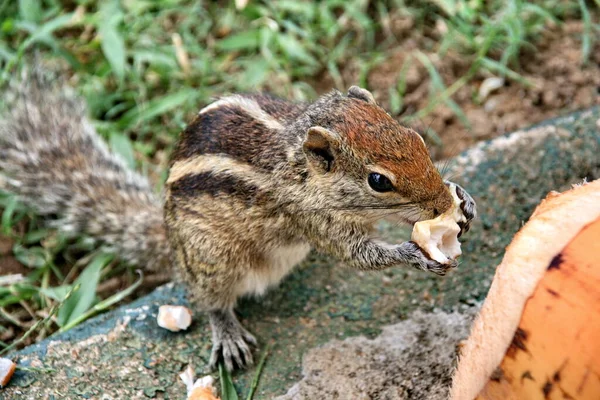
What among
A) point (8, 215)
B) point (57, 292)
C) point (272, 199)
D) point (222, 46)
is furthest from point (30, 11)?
point (272, 199)

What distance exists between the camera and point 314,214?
8.30 ft

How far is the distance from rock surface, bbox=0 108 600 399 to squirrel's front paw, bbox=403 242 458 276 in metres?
0.32

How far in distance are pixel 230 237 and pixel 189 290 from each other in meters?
0.34

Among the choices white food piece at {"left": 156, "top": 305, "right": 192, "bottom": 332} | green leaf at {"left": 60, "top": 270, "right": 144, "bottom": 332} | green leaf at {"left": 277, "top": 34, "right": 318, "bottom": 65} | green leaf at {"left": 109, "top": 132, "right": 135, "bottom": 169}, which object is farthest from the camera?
green leaf at {"left": 277, "top": 34, "right": 318, "bottom": 65}

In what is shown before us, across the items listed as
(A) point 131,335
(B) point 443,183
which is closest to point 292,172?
(B) point 443,183

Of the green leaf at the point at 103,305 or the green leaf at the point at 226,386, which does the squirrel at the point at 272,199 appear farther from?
the green leaf at the point at 103,305

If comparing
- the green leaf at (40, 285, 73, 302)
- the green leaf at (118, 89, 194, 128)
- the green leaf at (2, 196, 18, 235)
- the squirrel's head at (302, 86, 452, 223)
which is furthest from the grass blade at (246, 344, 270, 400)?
the green leaf at (118, 89, 194, 128)

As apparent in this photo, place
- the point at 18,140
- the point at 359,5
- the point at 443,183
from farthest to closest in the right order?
the point at 359,5
the point at 18,140
the point at 443,183

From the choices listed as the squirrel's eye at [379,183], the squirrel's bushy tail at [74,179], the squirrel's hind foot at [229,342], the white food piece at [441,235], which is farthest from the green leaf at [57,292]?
the white food piece at [441,235]

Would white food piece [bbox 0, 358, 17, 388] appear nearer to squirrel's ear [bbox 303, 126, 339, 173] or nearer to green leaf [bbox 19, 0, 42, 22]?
squirrel's ear [bbox 303, 126, 339, 173]

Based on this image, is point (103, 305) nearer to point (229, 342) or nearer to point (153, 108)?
point (229, 342)

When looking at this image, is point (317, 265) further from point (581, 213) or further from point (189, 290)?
point (581, 213)

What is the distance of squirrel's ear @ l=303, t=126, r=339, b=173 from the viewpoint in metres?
2.33

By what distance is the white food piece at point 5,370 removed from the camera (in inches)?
93.0
